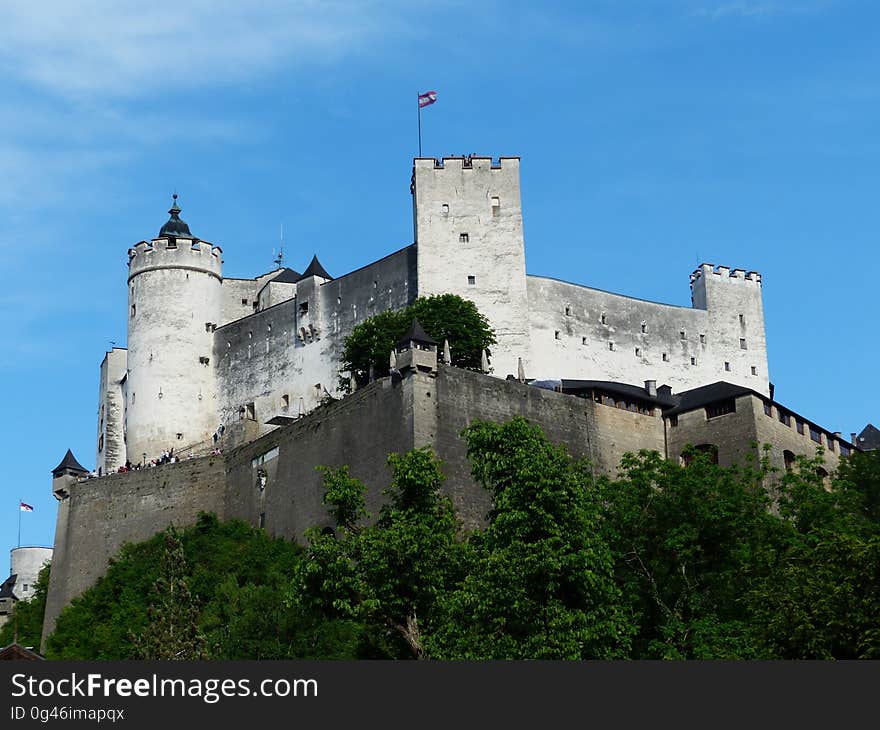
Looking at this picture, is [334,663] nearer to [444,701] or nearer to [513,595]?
[444,701]

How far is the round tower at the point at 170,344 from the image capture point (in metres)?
76.8

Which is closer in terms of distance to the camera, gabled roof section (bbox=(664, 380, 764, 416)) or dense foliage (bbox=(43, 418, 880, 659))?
dense foliage (bbox=(43, 418, 880, 659))

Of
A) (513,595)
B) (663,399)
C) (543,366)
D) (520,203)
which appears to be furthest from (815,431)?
(513,595)

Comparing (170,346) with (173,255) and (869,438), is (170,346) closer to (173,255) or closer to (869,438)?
→ (173,255)

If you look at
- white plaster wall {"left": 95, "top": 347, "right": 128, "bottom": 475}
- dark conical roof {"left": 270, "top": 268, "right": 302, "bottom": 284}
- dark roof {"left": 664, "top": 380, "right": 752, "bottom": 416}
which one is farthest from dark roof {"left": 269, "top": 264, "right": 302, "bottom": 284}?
dark roof {"left": 664, "top": 380, "right": 752, "bottom": 416}

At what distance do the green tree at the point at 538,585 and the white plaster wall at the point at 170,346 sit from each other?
140ft

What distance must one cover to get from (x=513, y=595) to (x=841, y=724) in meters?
15.1

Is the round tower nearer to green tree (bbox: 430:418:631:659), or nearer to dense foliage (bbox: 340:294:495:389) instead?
dense foliage (bbox: 340:294:495:389)

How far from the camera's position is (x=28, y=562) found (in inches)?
3605

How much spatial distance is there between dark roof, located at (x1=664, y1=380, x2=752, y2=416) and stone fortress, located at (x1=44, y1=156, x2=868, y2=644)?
115 millimetres

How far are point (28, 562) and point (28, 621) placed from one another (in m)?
24.7

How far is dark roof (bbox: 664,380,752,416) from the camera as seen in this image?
62.2 meters

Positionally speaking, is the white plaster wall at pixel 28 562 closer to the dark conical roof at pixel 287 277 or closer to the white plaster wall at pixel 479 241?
the dark conical roof at pixel 287 277

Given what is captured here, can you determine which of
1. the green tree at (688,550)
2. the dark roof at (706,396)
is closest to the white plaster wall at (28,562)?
the dark roof at (706,396)
